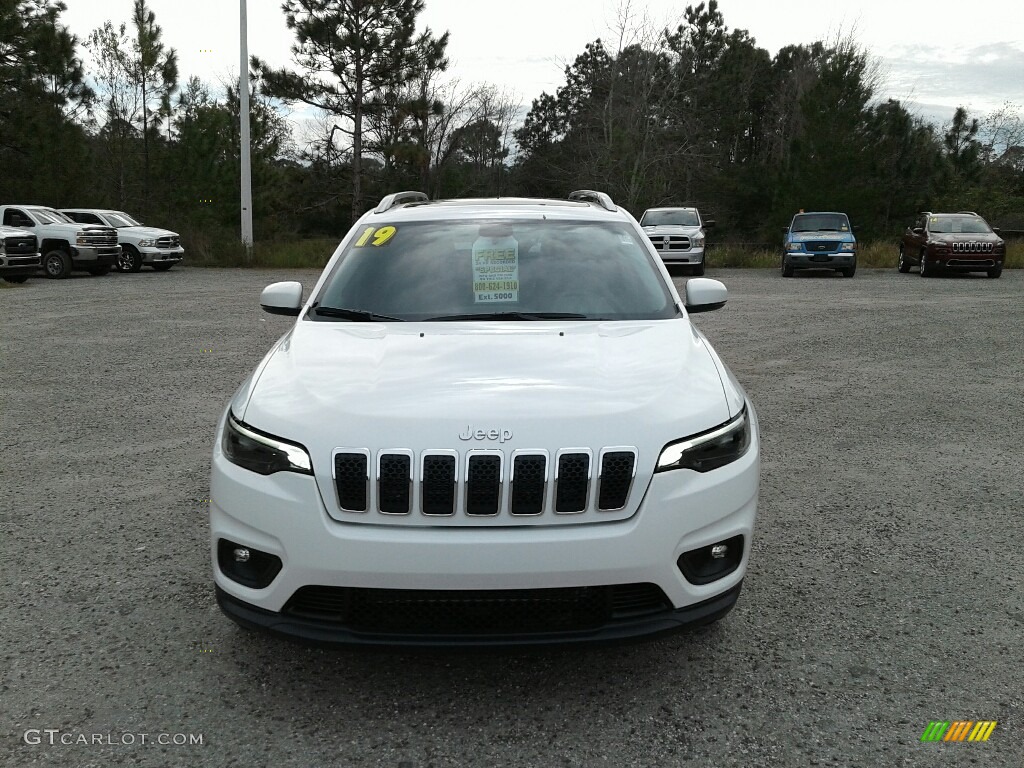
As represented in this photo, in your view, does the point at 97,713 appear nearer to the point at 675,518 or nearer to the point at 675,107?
the point at 675,518

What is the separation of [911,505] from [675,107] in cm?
4176

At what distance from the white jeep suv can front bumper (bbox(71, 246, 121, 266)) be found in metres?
21.6

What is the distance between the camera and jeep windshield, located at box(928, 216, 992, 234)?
76.2 ft

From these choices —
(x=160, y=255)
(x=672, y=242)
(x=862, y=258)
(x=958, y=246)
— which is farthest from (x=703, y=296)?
(x=862, y=258)

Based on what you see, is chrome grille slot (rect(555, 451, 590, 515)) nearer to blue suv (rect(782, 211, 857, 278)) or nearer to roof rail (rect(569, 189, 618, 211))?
roof rail (rect(569, 189, 618, 211))

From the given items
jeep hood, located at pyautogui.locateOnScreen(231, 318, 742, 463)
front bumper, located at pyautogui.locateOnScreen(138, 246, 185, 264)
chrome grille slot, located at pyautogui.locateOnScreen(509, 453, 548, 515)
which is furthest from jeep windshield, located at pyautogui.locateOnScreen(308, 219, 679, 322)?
front bumper, located at pyautogui.locateOnScreen(138, 246, 185, 264)

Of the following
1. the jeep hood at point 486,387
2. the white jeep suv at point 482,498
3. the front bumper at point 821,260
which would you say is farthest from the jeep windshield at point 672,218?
the white jeep suv at point 482,498

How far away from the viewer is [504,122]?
190ft

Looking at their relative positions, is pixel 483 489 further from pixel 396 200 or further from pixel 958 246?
pixel 958 246

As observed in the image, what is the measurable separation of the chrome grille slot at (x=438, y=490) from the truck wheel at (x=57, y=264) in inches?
897

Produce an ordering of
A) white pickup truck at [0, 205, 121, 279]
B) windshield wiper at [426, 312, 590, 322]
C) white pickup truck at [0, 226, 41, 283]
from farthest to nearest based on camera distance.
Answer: white pickup truck at [0, 205, 121, 279] → white pickup truck at [0, 226, 41, 283] → windshield wiper at [426, 312, 590, 322]

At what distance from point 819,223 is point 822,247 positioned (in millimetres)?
1212

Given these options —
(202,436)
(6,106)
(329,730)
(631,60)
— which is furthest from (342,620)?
(631,60)

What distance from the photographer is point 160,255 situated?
83.4 ft
